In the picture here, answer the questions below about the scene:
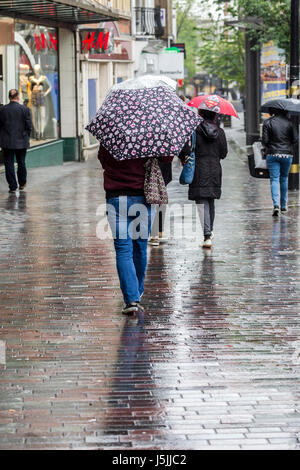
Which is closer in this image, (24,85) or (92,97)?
(24,85)

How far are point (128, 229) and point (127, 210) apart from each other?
0.15 meters

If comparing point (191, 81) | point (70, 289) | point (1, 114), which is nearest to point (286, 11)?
point (1, 114)

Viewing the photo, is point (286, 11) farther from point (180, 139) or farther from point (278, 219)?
point (180, 139)

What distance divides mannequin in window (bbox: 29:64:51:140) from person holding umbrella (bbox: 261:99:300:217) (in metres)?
11.0

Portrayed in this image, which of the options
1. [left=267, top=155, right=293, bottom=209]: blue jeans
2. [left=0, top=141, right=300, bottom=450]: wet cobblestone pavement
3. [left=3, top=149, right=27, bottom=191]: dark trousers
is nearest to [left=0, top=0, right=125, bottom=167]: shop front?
[left=3, top=149, right=27, bottom=191]: dark trousers

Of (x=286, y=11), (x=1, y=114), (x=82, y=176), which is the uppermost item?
(x=286, y=11)

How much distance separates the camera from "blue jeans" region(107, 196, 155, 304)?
304 inches

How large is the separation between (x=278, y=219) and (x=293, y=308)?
567 centimetres

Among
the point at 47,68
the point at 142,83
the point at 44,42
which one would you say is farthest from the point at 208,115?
the point at 47,68

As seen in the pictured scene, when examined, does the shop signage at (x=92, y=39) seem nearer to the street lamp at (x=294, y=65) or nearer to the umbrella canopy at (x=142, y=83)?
the street lamp at (x=294, y=65)

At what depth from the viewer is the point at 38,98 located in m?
24.6

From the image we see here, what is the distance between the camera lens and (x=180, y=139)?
296 inches

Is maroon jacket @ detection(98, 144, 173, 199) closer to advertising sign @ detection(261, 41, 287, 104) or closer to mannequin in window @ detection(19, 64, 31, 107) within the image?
mannequin in window @ detection(19, 64, 31, 107)

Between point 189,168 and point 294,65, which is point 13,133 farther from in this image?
point 189,168
